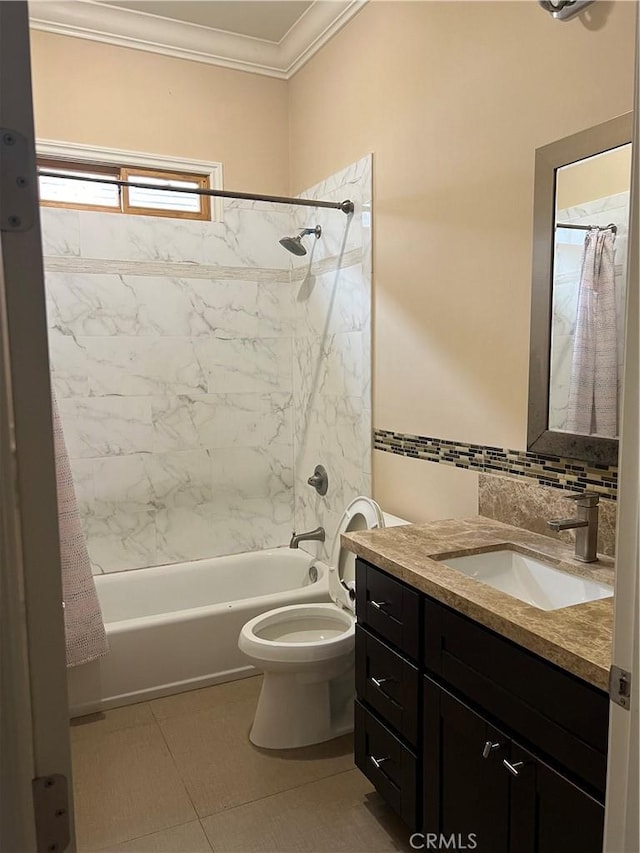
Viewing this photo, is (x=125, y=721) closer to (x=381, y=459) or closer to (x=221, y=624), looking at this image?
(x=221, y=624)

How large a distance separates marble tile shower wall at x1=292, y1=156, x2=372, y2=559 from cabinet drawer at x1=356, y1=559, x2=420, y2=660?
972 millimetres

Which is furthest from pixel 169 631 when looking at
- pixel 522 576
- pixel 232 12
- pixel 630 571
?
pixel 232 12

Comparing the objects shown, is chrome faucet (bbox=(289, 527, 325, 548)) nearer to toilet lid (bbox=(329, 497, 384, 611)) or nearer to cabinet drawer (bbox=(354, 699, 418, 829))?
toilet lid (bbox=(329, 497, 384, 611))

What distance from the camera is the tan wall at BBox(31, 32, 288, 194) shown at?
122 inches

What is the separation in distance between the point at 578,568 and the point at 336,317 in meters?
1.85

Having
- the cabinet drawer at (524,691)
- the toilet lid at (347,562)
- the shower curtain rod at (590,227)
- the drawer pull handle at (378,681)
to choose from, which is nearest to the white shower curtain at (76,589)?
the toilet lid at (347,562)

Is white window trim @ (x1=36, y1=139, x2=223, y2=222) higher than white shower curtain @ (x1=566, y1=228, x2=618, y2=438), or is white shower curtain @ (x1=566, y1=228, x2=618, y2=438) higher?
white window trim @ (x1=36, y1=139, x2=223, y2=222)

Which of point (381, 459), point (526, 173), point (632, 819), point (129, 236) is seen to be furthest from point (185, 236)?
point (632, 819)

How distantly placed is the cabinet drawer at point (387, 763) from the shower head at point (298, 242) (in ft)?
6.86

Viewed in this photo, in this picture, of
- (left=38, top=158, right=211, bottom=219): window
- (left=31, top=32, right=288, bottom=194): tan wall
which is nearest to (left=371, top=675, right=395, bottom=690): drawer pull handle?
(left=38, top=158, right=211, bottom=219): window

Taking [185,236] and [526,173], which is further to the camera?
[185,236]

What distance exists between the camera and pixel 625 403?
91 cm
